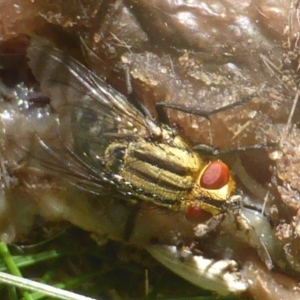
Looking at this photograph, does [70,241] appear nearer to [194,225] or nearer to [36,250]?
[36,250]

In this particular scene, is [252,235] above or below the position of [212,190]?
below

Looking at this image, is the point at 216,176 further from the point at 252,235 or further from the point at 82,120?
the point at 82,120

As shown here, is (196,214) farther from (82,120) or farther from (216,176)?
(82,120)

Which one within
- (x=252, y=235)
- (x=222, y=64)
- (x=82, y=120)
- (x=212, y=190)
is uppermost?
(x=222, y=64)

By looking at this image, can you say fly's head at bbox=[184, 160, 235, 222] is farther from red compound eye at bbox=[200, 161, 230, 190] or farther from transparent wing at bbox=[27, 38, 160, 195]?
transparent wing at bbox=[27, 38, 160, 195]

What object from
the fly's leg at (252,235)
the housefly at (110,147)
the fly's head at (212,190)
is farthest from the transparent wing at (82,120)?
the fly's leg at (252,235)

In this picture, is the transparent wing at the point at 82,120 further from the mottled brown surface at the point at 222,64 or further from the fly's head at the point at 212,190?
the fly's head at the point at 212,190

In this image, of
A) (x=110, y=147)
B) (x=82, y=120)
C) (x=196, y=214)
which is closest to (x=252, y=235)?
(x=196, y=214)

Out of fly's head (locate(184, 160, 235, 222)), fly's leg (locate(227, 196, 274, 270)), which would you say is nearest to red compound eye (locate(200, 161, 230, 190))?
fly's head (locate(184, 160, 235, 222))
